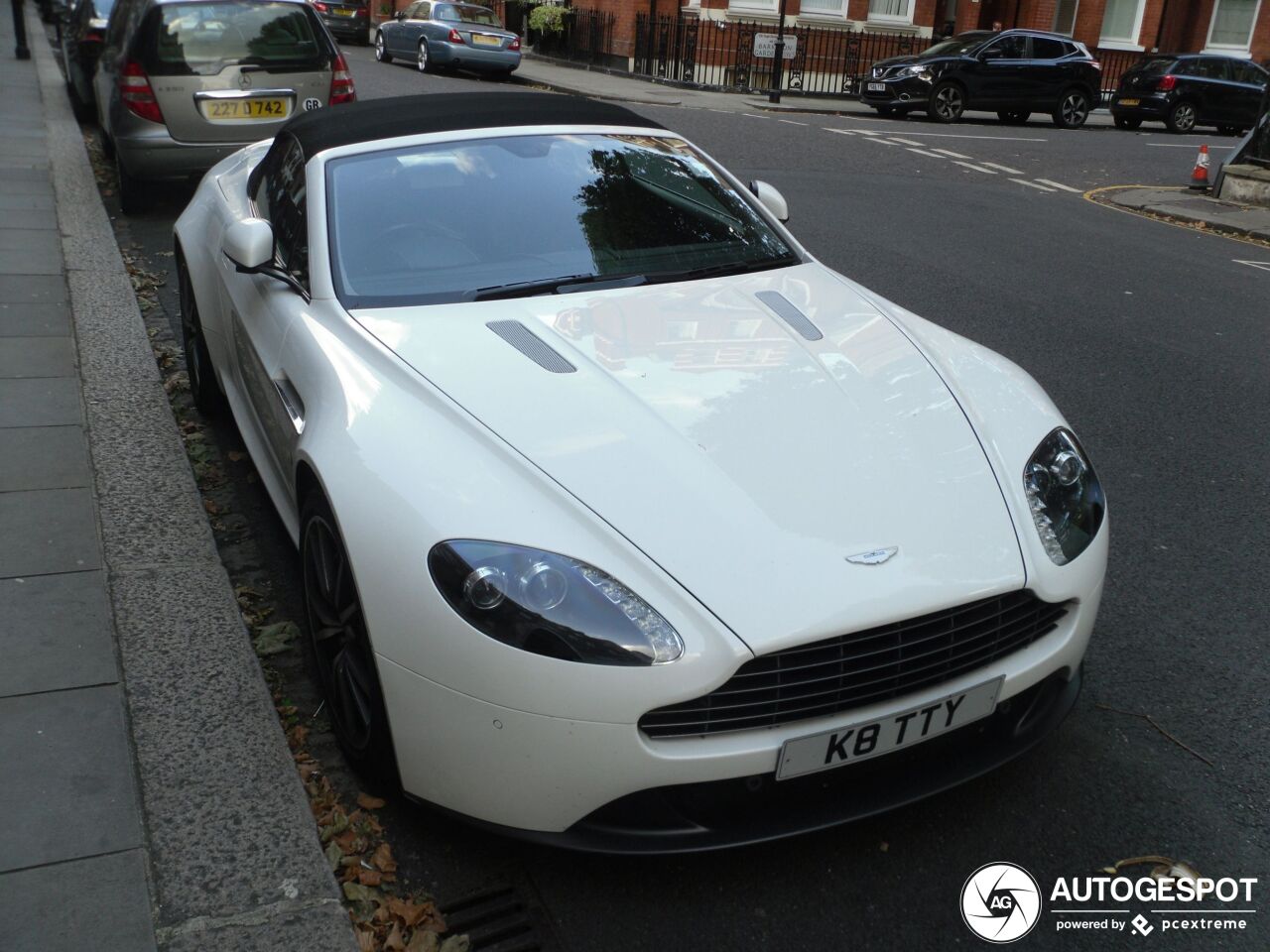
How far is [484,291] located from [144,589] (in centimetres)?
142

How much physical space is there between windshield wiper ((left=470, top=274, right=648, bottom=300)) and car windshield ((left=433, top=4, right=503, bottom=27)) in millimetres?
23632

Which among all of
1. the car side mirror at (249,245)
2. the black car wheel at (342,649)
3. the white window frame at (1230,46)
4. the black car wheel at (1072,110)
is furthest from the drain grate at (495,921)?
the white window frame at (1230,46)

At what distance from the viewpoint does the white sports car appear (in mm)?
2547

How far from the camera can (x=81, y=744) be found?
313cm

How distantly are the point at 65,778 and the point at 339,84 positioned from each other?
8415 millimetres

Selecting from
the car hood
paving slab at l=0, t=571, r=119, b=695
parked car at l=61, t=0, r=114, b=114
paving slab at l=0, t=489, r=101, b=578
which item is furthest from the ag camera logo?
parked car at l=61, t=0, r=114, b=114

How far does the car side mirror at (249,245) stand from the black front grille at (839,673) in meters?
2.25

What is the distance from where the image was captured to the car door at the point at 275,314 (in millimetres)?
3824

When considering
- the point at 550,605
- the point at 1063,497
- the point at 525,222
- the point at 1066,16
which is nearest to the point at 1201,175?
the point at 525,222

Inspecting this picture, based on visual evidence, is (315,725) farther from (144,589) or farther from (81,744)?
(144,589)

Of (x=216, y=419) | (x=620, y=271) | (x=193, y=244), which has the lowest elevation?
(x=216, y=419)

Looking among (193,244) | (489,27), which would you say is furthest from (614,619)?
(489,27)

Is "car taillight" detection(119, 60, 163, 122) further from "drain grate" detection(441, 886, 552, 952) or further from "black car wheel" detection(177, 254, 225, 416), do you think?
"drain grate" detection(441, 886, 552, 952)
